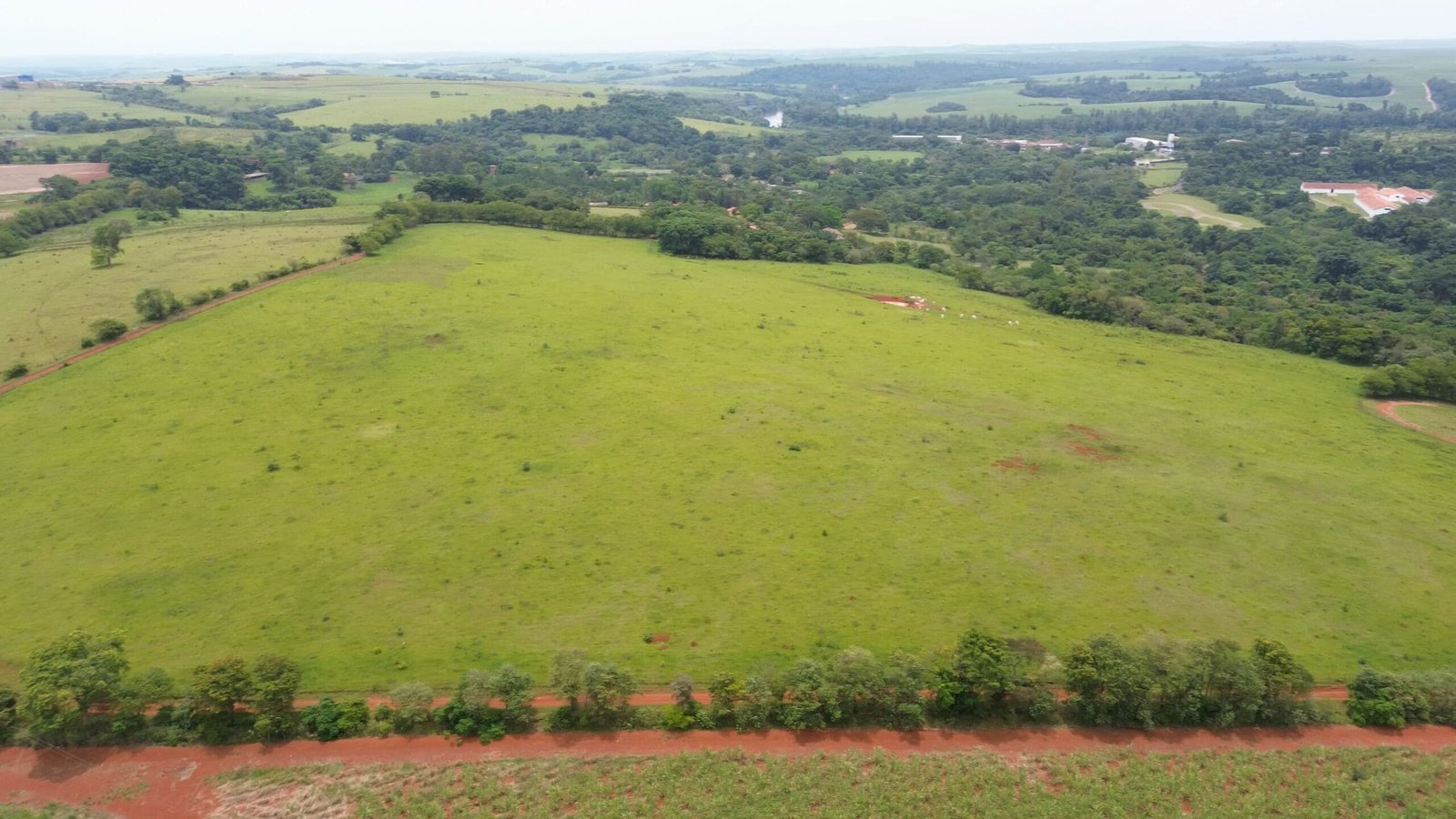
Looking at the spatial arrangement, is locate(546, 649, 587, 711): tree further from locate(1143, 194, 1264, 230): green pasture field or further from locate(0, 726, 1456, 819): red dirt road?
locate(1143, 194, 1264, 230): green pasture field

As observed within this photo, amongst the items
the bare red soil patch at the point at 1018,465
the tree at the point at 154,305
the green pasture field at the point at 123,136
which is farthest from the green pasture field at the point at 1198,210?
the green pasture field at the point at 123,136

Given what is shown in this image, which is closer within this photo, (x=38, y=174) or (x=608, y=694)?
(x=608, y=694)

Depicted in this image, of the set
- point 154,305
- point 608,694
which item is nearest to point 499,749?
point 608,694

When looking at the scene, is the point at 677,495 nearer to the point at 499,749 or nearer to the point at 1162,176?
the point at 499,749

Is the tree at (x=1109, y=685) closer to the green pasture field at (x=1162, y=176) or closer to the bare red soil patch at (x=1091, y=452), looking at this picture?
the bare red soil patch at (x=1091, y=452)

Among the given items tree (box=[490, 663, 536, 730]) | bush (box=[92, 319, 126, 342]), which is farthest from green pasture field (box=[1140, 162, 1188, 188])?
bush (box=[92, 319, 126, 342])
